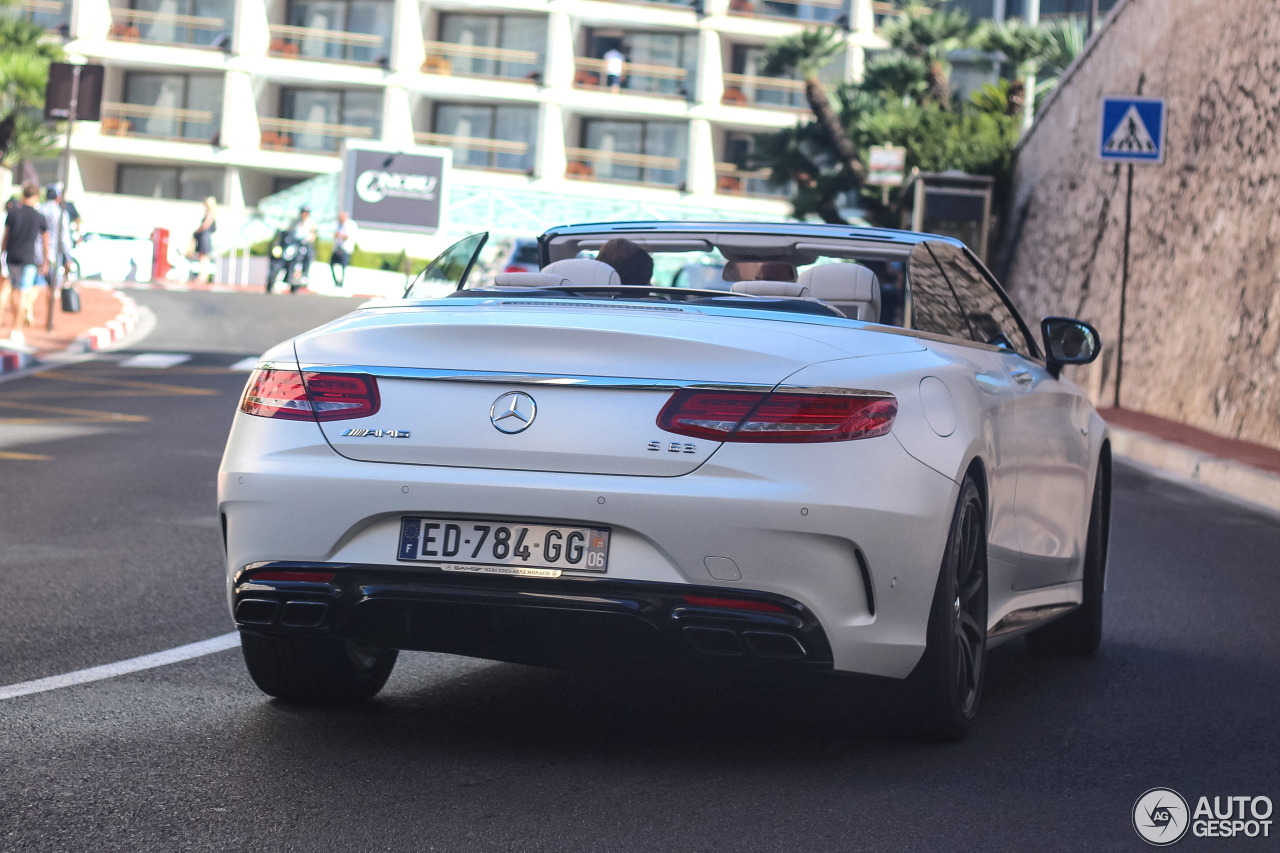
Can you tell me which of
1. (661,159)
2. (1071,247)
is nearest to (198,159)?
(661,159)

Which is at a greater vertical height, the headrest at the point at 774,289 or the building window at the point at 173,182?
the building window at the point at 173,182

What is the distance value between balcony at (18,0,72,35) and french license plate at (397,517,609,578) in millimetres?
67683

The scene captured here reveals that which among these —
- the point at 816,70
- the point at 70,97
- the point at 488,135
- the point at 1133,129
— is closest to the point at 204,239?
the point at 816,70

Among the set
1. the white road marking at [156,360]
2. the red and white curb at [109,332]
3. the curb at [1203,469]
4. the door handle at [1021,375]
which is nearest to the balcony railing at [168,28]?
the red and white curb at [109,332]

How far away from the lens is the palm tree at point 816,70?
4516 cm


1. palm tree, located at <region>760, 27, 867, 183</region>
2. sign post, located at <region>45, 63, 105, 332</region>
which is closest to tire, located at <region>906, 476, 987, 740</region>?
sign post, located at <region>45, 63, 105, 332</region>

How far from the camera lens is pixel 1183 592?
7887mm

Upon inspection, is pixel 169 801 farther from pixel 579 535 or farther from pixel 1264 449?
pixel 1264 449

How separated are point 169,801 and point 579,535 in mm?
1053

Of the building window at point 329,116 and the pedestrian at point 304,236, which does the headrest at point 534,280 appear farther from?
the building window at point 329,116

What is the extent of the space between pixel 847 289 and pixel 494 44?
64048mm

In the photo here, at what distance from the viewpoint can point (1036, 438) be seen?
5.54 m

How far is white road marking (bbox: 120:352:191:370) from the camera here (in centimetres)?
2097

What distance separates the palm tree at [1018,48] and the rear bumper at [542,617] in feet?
120
